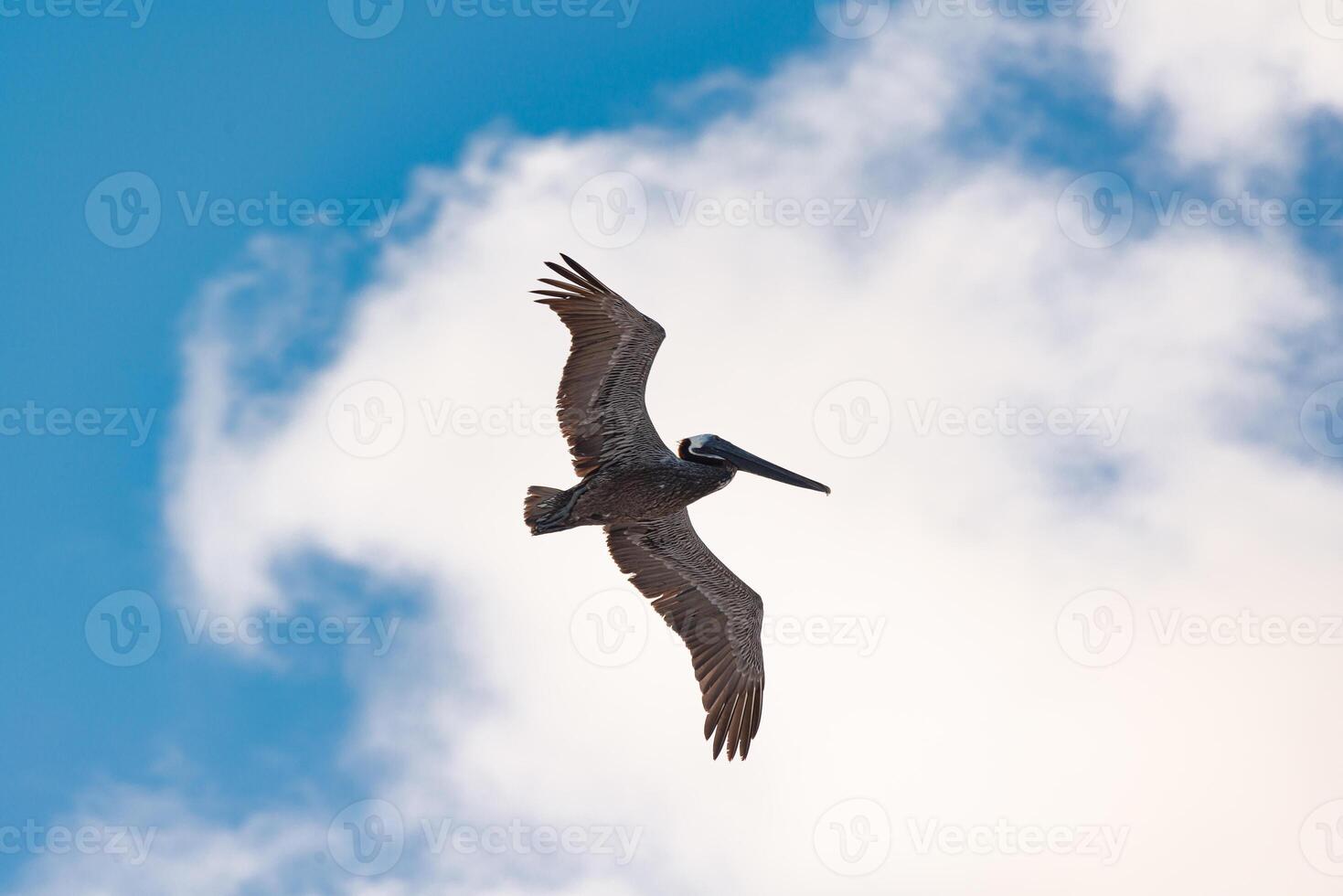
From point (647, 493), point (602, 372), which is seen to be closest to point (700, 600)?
point (647, 493)

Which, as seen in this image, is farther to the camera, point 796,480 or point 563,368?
point 796,480

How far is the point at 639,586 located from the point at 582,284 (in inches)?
163

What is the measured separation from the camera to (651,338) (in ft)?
52.6

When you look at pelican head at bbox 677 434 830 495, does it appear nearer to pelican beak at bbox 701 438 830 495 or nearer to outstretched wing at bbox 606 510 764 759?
pelican beak at bbox 701 438 830 495

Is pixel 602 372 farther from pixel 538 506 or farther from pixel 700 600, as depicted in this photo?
pixel 700 600

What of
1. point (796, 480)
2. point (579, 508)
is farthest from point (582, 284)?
point (796, 480)

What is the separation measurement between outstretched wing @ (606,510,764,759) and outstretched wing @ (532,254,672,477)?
133 cm

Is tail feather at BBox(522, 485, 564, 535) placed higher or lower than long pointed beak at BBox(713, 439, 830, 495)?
lower

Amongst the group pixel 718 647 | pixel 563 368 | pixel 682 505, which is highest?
pixel 563 368

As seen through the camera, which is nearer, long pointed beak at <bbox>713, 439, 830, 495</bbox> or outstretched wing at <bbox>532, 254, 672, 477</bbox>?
outstretched wing at <bbox>532, 254, 672, 477</bbox>

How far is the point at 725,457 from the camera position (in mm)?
16969

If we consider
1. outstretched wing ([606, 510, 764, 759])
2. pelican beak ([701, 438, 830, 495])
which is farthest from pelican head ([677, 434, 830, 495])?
outstretched wing ([606, 510, 764, 759])

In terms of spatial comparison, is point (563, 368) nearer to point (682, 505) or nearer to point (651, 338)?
point (651, 338)

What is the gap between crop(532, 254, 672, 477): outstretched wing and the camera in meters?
15.7
